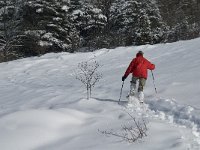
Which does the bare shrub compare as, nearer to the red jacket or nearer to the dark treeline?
the red jacket

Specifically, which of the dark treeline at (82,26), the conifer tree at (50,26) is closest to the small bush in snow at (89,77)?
the dark treeline at (82,26)

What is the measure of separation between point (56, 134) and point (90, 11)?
30.3 meters

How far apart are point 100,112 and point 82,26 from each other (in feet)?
97.2

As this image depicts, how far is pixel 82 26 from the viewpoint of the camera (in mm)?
40844

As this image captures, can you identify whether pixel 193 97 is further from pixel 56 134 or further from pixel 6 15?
pixel 6 15

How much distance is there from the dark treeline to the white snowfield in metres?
14.5

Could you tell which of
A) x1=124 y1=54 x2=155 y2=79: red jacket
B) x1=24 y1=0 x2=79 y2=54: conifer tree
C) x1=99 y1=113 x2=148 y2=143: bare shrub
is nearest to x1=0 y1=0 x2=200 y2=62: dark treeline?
x1=24 y1=0 x2=79 y2=54: conifer tree

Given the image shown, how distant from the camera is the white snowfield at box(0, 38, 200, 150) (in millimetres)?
9070

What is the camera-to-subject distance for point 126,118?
1074 cm

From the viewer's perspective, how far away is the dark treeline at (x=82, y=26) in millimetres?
36156

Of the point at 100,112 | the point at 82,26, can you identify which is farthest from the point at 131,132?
the point at 82,26

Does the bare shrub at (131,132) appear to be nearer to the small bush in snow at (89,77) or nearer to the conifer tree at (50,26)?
the small bush in snow at (89,77)

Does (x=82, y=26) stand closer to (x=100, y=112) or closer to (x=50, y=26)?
(x=50, y=26)

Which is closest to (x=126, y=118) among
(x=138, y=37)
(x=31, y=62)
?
(x=31, y=62)
